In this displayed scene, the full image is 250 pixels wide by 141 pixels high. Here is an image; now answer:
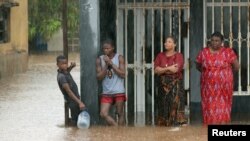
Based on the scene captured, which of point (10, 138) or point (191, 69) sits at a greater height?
point (191, 69)

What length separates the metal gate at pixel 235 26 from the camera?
1173 centimetres

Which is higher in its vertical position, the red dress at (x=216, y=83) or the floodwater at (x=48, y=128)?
the red dress at (x=216, y=83)

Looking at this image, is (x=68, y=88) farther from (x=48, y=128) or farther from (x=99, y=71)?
(x=48, y=128)

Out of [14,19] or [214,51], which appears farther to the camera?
[14,19]

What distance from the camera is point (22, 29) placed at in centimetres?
2411

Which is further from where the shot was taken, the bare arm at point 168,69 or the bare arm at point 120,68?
the bare arm at point 120,68

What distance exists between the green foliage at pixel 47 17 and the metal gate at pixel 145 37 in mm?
25814

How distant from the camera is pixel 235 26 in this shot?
11.8 metres

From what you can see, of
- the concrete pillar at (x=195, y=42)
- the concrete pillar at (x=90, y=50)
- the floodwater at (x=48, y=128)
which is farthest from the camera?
the concrete pillar at (x=195, y=42)

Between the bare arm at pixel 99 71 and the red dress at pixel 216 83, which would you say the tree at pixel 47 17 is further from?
the red dress at pixel 216 83

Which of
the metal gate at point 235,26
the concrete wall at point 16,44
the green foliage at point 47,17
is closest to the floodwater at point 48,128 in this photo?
the metal gate at point 235,26

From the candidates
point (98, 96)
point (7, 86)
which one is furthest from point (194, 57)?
point (7, 86)

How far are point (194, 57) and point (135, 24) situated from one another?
114cm

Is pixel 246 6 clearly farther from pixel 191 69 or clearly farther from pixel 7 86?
pixel 7 86
